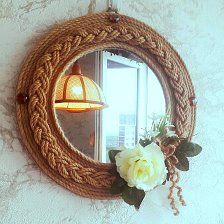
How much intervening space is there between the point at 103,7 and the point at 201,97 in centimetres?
38

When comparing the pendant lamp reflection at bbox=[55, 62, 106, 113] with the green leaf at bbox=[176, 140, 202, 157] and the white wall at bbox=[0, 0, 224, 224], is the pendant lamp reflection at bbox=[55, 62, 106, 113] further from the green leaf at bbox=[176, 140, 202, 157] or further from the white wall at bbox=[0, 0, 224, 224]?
the green leaf at bbox=[176, 140, 202, 157]

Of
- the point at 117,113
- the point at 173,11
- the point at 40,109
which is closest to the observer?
the point at 40,109

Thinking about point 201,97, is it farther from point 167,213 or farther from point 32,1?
point 32,1

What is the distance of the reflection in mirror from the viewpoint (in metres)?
0.95

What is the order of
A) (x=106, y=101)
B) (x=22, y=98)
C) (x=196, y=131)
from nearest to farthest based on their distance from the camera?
(x=22, y=98) < (x=106, y=101) < (x=196, y=131)

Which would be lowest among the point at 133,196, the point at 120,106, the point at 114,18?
the point at 133,196

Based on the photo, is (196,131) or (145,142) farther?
(196,131)

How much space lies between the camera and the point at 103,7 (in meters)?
1.02

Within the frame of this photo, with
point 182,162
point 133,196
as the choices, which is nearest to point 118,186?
point 133,196

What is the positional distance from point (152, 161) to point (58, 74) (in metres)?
0.30

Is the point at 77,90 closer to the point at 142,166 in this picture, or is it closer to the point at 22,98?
the point at 22,98

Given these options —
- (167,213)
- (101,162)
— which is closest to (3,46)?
(101,162)

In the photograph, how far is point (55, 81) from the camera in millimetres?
926

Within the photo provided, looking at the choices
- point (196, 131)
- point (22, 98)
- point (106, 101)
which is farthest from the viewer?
point (196, 131)
